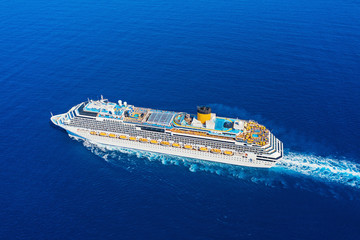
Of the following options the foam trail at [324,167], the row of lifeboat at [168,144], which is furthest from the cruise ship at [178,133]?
the foam trail at [324,167]

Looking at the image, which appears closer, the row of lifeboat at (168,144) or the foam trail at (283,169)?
the foam trail at (283,169)

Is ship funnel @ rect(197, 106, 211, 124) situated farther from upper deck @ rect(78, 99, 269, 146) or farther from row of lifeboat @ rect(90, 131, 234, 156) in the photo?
row of lifeboat @ rect(90, 131, 234, 156)

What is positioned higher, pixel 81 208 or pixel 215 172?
pixel 215 172

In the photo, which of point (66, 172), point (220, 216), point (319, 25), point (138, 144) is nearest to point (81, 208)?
point (66, 172)

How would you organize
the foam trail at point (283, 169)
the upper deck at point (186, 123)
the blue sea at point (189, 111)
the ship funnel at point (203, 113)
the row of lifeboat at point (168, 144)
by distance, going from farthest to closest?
the ship funnel at point (203, 113) → the row of lifeboat at point (168, 144) → the upper deck at point (186, 123) → the foam trail at point (283, 169) → the blue sea at point (189, 111)

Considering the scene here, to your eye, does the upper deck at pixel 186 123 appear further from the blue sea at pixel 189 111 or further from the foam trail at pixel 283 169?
the blue sea at pixel 189 111

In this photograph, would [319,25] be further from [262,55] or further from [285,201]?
[285,201]

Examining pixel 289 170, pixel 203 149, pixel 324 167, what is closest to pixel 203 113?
pixel 203 149
